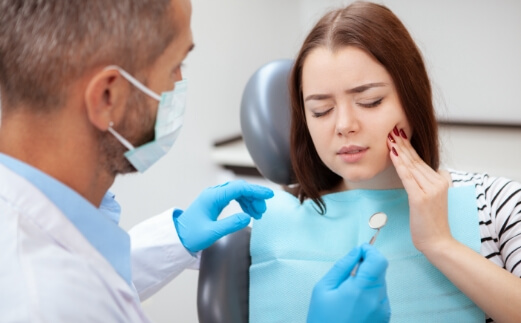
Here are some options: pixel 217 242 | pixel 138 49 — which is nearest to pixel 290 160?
pixel 217 242

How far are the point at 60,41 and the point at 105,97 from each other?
11 cm

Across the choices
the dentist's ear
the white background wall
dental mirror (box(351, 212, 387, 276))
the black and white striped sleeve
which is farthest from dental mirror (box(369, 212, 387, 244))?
the white background wall

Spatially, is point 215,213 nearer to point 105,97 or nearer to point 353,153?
point 353,153

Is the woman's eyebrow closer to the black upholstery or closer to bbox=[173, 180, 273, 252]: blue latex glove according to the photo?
bbox=[173, 180, 273, 252]: blue latex glove

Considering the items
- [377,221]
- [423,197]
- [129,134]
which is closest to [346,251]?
[377,221]

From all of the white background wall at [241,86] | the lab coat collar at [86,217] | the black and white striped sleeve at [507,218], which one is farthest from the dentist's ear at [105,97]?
the white background wall at [241,86]

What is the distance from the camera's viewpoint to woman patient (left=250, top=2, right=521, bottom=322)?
1185 mm

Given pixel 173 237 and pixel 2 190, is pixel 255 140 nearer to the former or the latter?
pixel 173 237

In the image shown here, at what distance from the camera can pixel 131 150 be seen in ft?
3.37

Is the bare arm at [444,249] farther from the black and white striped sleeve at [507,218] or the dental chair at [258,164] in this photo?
the dental chair at [258,164]

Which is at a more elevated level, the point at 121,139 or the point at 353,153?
the point at 121,139

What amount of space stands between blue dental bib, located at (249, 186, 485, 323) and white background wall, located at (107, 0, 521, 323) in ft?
2.49

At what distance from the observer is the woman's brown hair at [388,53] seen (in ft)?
3.97

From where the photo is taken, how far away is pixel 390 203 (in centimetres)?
134
